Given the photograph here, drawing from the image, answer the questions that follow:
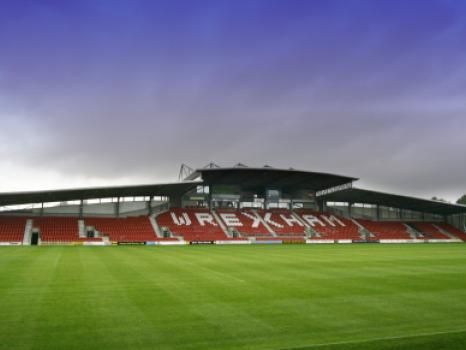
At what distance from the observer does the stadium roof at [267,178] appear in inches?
2398

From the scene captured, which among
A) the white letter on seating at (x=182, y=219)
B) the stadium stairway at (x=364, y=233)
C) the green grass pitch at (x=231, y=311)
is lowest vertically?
the green grass pitch at (x=231, y=311)

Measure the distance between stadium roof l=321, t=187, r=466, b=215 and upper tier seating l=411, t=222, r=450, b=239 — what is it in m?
3.24

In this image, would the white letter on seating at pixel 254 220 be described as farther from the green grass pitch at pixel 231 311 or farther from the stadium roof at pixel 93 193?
the green grass pitch at pixel 231 311

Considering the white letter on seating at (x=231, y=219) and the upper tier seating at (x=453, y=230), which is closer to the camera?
the white letter on seating at (x=231, y=219)

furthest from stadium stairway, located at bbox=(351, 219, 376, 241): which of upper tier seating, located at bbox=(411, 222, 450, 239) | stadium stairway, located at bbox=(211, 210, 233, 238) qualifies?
stadium stairway, located at bbox=(211, 210, 233, 238)

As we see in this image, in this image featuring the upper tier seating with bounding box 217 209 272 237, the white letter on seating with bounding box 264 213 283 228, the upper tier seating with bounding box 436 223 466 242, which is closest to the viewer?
the upper tier seating with bounding box 217 209 272 237

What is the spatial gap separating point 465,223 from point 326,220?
33.3 meters

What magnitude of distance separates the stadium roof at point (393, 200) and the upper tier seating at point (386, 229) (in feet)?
13.3

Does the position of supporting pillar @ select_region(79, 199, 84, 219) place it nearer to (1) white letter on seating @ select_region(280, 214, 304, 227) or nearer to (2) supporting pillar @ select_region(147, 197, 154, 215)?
(2) supporting pillar @ select_region(147, 197, 154, 215)

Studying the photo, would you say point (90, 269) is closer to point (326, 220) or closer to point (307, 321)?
point (307, 321)

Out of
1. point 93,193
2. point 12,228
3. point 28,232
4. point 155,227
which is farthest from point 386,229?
point 12,228

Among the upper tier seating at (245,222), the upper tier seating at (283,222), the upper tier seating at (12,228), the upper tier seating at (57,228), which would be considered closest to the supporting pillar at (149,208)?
the upper tier seating at (57,228)

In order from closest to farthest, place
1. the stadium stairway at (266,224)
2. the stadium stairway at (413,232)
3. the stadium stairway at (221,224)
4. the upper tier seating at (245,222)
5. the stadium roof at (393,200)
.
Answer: the stadium stairway at (221,224)
the upper tier seating at (245,222)
the stadium stairway at (266,224)
the stadium roof at (393,200)
the stadium stairway at (413,232)

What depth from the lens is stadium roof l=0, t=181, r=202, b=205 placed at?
4703cm
